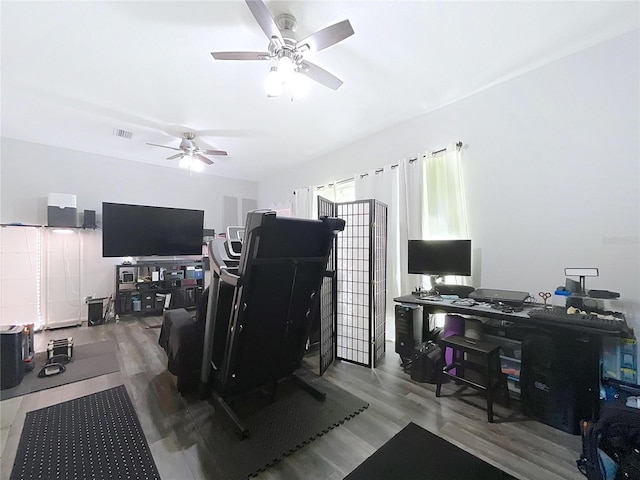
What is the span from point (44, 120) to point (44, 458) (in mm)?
3861

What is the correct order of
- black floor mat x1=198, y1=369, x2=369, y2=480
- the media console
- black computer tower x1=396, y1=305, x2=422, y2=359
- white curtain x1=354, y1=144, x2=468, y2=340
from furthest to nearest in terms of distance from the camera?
the media console, white curtain x1=354, y1=144, x2=468, y2=340, black computer tower x1=396, y1=305, x2=422, y2=359, black floor mat x1=198, y1=369, x2=369, y2=480

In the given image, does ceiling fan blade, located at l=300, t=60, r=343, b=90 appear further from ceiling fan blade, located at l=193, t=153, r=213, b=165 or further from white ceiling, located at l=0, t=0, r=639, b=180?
ceiling fan blade, located at l=193, t=153, r=213, b=165

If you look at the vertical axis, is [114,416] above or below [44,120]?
below

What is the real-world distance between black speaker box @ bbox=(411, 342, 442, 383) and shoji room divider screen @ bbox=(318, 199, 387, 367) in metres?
0.45

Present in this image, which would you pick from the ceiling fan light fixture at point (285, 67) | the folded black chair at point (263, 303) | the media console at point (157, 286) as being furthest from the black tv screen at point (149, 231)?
the ceiling fan light fixture at point (285, 67)

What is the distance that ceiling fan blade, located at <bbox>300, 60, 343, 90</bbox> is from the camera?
205 cm

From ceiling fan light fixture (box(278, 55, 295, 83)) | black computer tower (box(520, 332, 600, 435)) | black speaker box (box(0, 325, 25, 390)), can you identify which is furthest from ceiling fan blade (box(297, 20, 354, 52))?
black speaker box (box(0, 325, 25, 390))

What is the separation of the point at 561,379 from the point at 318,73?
2.94m

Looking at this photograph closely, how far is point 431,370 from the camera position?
253 centimetres

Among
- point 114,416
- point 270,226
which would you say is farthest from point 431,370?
point 114,416

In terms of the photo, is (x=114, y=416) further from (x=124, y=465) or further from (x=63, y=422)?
(x=124, y=465)

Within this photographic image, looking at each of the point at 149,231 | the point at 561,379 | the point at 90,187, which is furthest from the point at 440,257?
the point at 90,187

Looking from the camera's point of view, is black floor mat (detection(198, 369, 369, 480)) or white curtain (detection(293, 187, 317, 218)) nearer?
black floor mat (detection(198, 369, 369, 480))

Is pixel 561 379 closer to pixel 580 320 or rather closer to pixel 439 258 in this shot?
pixel 580 320
